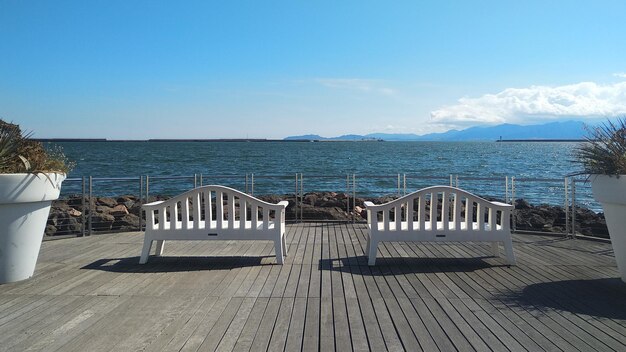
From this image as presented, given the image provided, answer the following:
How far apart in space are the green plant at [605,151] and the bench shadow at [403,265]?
1527 millimetres

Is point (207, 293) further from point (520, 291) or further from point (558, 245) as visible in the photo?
point (558, 245)

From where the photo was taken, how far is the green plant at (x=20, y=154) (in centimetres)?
498

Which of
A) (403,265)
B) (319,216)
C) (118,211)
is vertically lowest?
(118,211)

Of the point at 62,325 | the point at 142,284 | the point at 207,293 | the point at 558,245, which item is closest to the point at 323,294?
the point at 207,293

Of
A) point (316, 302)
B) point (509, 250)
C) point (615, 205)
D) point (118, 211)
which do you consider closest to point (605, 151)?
point (615, 205)

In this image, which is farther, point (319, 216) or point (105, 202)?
point (105, 202)

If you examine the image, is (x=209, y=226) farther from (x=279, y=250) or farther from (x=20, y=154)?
(x=20, y=154)

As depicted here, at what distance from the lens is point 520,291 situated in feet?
15.4

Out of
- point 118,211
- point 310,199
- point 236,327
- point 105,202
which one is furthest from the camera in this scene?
point 105,202

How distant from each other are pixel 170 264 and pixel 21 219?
1.61 metres

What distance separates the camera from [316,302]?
4301 millimetres

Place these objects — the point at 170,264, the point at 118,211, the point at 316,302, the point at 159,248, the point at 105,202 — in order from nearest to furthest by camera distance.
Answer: the point at 316,302, the point at 170,264, the point at 159,248, the point at 118,211, the point at 105,202

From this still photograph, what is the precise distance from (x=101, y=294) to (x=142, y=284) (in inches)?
17.4

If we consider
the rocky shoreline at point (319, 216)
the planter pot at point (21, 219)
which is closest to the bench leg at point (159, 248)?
the planter pot at point (21, 219)
